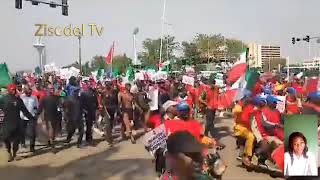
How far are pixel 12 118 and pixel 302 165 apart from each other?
7714 millimetres

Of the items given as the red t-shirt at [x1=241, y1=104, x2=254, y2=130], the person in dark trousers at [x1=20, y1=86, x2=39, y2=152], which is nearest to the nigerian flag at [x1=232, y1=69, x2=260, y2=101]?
the red t-shirt at [x1=241, y1=104, x2=254, y2=130]

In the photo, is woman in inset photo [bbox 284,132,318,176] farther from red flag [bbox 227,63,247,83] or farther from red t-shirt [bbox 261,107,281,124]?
red flag [bbox 227,63,247,83]

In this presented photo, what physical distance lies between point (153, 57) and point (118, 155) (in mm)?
47664

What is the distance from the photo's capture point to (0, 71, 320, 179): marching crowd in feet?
28.1

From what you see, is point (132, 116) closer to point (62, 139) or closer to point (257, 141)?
point (62, 139)

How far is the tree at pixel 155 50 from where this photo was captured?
5566cm

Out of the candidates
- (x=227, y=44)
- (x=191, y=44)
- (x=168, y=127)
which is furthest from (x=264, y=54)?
(x=168, y=127)

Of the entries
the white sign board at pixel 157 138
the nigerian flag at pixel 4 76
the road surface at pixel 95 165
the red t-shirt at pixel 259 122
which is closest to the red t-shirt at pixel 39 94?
the nigerian flag at pixel 4 76

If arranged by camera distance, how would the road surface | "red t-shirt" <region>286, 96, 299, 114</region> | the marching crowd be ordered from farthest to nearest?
"red t-shirt" <region>286, 96, 299, 114</region> → the road surface → the marching crowd

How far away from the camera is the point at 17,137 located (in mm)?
11750

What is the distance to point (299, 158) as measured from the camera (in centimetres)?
524

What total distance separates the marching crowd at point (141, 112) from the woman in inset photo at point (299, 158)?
4.08 ft

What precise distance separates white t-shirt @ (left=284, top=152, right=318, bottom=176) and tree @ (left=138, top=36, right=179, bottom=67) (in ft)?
160

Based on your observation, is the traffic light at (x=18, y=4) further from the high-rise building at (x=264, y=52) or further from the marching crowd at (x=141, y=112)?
the high-rise building at (x=264, y=52)
